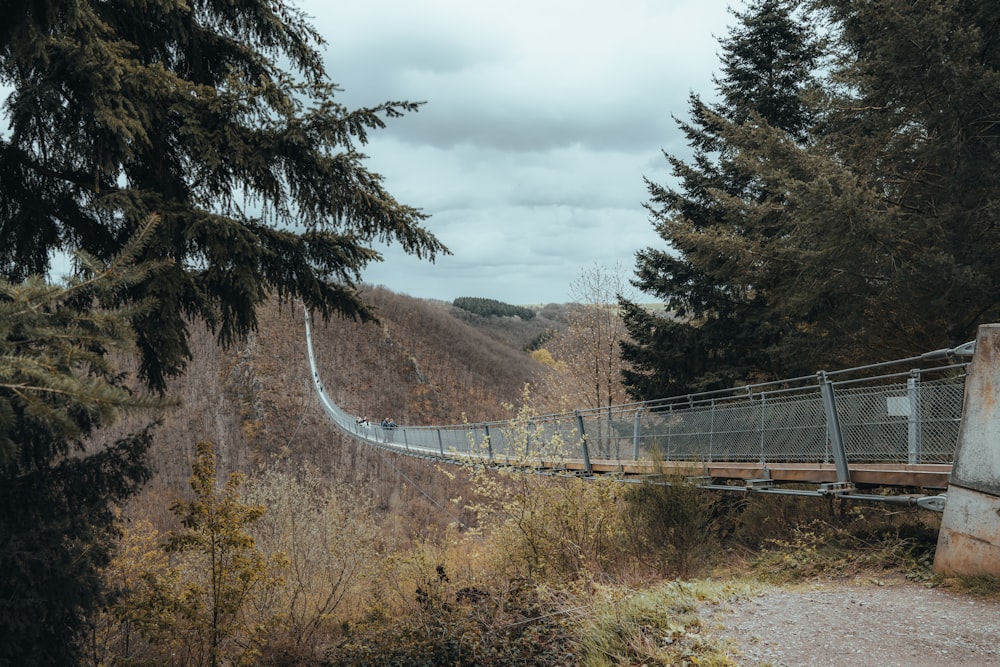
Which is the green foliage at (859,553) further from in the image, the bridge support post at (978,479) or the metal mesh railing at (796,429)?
the metal mesh railing at (796,429)

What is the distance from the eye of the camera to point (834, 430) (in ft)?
25.8

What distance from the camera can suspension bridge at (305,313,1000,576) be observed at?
236 inches

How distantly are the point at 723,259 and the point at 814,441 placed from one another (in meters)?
6.44

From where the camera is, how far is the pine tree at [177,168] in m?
5.05

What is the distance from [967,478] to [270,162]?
6.63 meters

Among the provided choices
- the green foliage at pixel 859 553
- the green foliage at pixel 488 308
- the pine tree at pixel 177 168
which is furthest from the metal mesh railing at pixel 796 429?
the green foliage at pixel 488 308

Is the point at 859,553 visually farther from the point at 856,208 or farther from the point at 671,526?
the point at 856,208

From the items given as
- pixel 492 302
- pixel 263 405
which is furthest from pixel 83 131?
pixel 492 302

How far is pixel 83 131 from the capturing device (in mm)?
5430

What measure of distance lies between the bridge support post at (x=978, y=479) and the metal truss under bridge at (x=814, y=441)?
315 millimetres

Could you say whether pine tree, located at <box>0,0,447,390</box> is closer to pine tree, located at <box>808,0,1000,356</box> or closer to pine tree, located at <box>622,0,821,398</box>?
pine tree, located at <box>808,0,1000,356</box>

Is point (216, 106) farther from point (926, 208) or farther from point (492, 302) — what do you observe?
point (492, 302)

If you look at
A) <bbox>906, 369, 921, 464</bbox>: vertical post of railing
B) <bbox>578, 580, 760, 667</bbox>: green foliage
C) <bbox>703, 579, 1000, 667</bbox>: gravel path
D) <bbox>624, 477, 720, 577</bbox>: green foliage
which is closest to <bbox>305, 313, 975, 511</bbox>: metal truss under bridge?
<bbox>906, 369, 921, 464</bbox>: vertical post of railing

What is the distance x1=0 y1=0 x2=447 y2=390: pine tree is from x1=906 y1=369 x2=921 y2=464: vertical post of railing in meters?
5.04
